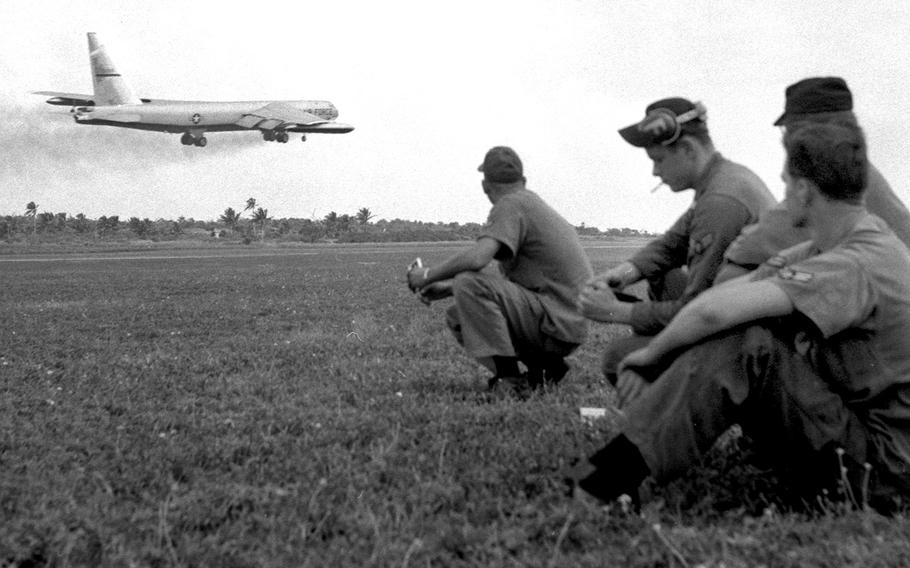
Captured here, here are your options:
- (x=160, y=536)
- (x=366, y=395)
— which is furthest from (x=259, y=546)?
(x=366, y=395)

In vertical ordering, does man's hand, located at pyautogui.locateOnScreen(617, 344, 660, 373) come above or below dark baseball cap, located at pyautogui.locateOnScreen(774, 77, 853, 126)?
below

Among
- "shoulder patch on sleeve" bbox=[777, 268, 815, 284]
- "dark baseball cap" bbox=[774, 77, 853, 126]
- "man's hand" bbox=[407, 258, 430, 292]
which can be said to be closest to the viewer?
"shoulder patch on sleeve" bbox=[777, 268, 815, 284]

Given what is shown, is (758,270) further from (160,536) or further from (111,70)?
(111,70)

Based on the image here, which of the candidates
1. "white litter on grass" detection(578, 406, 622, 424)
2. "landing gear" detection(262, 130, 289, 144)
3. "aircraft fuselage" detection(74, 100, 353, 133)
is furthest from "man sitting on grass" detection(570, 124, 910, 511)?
"landing gear" detection(262, 130, 289, 144)

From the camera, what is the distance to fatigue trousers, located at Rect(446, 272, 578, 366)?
19.3ft

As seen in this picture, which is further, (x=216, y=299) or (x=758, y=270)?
(x=216, y=299)

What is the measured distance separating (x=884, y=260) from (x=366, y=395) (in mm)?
3753

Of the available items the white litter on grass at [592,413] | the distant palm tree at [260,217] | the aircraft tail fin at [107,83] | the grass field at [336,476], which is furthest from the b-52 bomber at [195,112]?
the white litter on grass at [592,413]

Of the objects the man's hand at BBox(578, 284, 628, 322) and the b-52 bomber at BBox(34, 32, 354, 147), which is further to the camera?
the b-52 bomber at BBox(34, 32, 354, 147)

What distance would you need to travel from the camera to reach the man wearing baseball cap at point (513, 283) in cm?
591

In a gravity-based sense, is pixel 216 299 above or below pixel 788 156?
below

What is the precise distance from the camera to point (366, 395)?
20.2ft

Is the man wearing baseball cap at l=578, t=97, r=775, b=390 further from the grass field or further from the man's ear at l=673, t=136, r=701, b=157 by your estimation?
the grass field

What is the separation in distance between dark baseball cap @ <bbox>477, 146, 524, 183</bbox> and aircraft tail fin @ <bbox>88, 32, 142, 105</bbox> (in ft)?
193
